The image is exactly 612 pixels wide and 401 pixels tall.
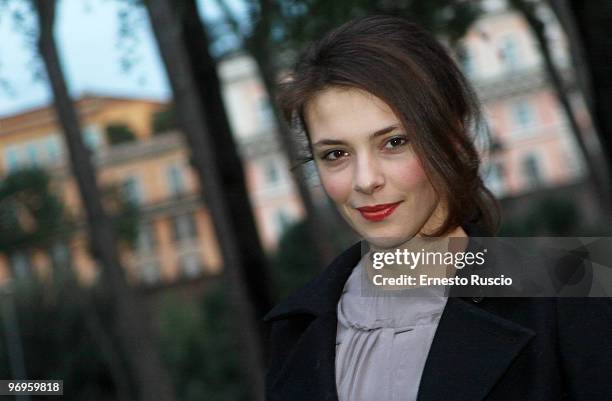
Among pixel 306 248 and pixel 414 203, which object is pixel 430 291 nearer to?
pixel 414 203

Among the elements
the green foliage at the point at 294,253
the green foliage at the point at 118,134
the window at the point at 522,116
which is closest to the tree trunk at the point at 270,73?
the green foliage at the point at 294,253

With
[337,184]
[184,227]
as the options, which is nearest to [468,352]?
[337,184]

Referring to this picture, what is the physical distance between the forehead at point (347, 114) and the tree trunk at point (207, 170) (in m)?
7.01

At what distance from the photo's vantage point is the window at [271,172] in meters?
72.4

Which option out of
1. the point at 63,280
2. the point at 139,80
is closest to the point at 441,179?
the point at 139,80

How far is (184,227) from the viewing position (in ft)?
247

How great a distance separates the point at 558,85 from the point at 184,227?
60.5 m

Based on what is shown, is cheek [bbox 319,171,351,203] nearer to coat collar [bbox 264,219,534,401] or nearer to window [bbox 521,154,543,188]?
coat collar [bbox 264,219,534,401]

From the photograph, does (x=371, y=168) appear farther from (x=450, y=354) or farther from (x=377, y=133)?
(x=450, y=354)

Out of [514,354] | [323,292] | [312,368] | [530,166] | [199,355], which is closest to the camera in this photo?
[514,354]

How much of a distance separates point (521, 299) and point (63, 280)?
78.1 feet

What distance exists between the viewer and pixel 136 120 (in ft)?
212

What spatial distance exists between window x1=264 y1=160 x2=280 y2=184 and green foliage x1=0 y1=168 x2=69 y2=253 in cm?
3862

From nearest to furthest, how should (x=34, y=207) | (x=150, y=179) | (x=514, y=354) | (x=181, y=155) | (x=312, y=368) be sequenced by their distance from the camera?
1. (x=514, y=354)
2. (x=312, y=368)
3. (x=34, y=207)
4. (x=181, y=155)
5. (x=150, y=179)
